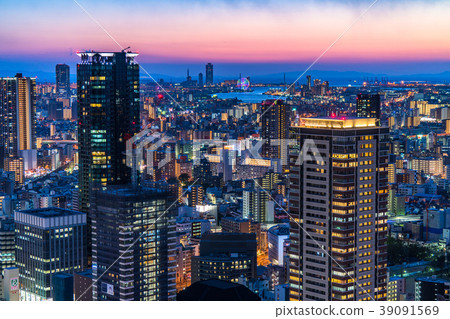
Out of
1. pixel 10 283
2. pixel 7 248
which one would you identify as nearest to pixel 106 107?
pixel 7 248

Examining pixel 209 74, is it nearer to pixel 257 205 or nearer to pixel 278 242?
pixel 278 242

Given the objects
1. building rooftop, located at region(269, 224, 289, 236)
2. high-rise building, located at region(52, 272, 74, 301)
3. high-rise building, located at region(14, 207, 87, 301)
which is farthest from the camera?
building rooftop, located at region(269, 224, 289, 236)

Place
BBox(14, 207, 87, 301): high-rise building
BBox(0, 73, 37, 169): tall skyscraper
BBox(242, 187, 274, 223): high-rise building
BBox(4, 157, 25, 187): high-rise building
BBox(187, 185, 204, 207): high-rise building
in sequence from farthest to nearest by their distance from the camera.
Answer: BBox(0, 73, 37, 169): tall skyscraper < BBox(4, 157, 25, 187): high-rise building < BBox(187, 185, 204, 207): high-rise building < BBox(242, 187, 274, 223): high-rise building < BBox(14, 207, 87, 301): high-rise building

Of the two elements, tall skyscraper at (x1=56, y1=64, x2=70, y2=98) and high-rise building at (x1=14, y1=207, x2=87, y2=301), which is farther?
tall skyscraper at (x1=56, y1=64, x2=70, y2=98)

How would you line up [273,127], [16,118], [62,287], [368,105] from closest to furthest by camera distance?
[62,287] < [368,105] < [273,127] < [16,118]

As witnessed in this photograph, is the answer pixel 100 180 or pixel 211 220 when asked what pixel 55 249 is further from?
pixel 211 220

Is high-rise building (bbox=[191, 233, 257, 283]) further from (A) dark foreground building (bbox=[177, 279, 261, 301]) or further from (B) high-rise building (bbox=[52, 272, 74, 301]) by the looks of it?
(A) dark foreground building (bbox=[177, 279, 261, 301])

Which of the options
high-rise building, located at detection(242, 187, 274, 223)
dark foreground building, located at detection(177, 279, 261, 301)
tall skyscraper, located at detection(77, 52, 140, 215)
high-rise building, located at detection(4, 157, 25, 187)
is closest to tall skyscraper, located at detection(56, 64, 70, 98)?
tall skyscraper, located at detection(77, 52, 140, 215)
